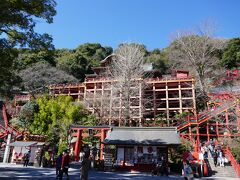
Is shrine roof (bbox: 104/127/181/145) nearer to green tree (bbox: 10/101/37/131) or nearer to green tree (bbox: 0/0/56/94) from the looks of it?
green tree (bbox: 0/0/56/94)

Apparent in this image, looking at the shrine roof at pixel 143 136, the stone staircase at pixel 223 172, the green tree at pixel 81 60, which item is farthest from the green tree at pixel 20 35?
the green tree at pixel 81 60

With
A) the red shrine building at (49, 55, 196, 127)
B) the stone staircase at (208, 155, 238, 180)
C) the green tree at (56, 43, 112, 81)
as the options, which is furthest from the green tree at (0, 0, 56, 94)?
the green tree at (56, 43, 112, 81)

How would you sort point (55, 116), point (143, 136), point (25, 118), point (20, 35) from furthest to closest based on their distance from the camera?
point (25, 118)
point (55, 116)
point (143, 136)
point (20, 35)

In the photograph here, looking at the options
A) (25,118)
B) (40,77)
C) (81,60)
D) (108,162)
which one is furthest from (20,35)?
(81,60)

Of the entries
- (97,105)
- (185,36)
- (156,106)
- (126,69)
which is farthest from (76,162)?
(185,36)

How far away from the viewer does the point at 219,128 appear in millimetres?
23172

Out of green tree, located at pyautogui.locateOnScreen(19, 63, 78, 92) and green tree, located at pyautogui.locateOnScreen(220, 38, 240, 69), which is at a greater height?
green tree, located at pyautogui.locateOnScreen(220, 38, 240, 69)

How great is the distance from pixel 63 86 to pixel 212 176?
26262 mm

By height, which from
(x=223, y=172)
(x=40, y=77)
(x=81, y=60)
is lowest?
(x=223, y=172)

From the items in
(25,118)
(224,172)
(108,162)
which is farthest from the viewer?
(25,118)

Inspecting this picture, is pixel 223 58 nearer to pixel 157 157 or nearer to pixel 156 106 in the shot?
pixel 156 106

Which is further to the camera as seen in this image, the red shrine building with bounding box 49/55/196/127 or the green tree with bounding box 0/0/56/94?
the red shrine building with bounding box 49/55/196/127

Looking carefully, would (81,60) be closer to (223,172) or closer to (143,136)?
(143,136)

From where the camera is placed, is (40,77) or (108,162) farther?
(40,77)
